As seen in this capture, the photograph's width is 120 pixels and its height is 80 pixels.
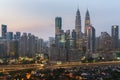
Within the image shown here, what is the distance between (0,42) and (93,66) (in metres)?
13.7

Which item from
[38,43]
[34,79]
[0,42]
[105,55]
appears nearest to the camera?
[34,79]

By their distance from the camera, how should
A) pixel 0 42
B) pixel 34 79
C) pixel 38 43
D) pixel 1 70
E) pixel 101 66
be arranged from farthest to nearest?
1. pixel 38 43
2. pixel 0 42
3. pixel 101 66
4. pixel 1 70
5. pixel 34 79

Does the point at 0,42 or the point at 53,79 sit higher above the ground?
the point at 0,42

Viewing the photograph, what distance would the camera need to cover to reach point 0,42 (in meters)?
39.7

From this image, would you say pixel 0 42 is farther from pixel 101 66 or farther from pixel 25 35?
pixel 101 66

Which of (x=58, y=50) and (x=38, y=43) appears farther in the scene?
(x=38, y=43)

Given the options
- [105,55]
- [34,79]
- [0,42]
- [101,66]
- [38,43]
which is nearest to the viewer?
[34,79]

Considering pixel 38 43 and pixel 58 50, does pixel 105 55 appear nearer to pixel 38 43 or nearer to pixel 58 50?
pixel 58 50

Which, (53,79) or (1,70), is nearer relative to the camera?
(53,79)

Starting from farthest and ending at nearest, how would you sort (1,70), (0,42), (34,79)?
(0,42) → (1,70) → (34,79)

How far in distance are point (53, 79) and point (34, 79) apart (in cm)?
80

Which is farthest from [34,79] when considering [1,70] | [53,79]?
[1,70]

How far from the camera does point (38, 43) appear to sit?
141ft

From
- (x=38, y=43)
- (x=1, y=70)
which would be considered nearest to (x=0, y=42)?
(x=38, y=43)
